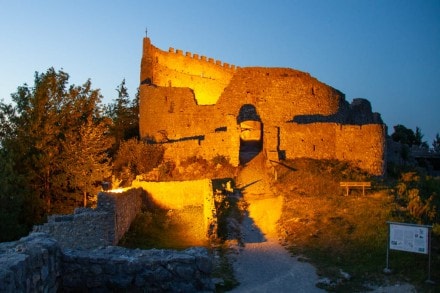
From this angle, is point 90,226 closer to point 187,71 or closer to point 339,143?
point 339,143

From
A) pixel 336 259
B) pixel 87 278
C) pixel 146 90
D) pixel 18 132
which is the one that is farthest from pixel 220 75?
pixel 87 278

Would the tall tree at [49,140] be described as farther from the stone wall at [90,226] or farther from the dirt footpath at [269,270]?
the dirt footpath at [269,270]

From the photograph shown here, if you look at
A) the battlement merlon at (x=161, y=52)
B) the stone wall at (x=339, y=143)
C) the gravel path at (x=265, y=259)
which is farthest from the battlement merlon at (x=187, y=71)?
the gravel path at (x=265, y=259)

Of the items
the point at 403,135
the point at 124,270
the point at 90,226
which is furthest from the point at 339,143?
the point at 403,135

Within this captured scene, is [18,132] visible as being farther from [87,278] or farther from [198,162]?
[87,278]

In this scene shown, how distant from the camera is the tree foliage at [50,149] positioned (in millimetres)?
25312

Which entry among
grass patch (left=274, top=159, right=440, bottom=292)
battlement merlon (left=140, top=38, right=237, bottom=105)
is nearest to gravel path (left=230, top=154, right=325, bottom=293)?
grass patch (left=274, top=159, right=440, bottom=292)

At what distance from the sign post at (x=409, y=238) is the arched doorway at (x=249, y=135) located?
15.6 m

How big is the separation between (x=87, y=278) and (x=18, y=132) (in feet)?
66.8

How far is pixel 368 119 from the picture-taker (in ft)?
121

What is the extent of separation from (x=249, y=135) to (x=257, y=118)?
2.65 metres

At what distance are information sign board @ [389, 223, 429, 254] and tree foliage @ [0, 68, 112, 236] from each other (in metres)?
17.3

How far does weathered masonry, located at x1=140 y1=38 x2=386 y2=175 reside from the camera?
27.3 m

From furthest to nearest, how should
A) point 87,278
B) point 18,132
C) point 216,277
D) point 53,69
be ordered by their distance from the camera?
point 53,69, point 18,132, point 216,277, point 87,278
